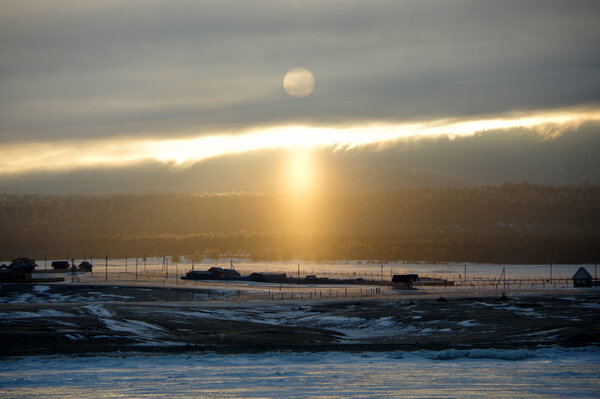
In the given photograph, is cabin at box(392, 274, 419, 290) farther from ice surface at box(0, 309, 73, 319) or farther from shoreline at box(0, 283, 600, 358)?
ice surface at box(0, 309, 73, 319)

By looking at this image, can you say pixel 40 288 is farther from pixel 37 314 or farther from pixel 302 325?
pixel 302 325

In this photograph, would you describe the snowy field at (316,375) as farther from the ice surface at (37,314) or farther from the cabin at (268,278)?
the cabin at (268,278)

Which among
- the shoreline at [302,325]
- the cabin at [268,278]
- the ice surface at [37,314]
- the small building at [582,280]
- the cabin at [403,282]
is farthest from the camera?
the cabin at [268,278]

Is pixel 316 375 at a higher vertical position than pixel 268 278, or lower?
lower

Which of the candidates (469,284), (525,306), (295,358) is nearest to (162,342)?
(295,358)

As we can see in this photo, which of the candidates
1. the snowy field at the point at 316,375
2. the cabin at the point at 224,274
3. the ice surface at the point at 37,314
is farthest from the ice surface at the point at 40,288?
the snowy field at the point at 316,375

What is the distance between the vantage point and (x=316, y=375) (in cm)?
3145

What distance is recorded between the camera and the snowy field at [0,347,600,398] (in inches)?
1097

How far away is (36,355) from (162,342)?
32.0 ft

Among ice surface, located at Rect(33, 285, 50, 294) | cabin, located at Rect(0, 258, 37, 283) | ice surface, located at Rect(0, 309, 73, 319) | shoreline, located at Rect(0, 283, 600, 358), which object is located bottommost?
shoreline, located at Rect(0, 283, 600, 358)

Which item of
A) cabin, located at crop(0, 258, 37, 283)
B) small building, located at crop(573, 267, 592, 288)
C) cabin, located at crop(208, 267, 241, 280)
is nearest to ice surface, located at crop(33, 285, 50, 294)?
cabin, located at crop(0, 258, 37, 283)

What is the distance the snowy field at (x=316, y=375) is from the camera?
91.5 feet

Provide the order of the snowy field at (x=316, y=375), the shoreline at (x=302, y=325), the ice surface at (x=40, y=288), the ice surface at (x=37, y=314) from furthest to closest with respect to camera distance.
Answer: the ice surface at (x=40, y=288)
the ice surface at (x=37, y=314)
the shoreline at (x=302, y=325)
the snowy field at (x=316, y=375)

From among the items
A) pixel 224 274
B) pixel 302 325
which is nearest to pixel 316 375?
pixel 302 325
